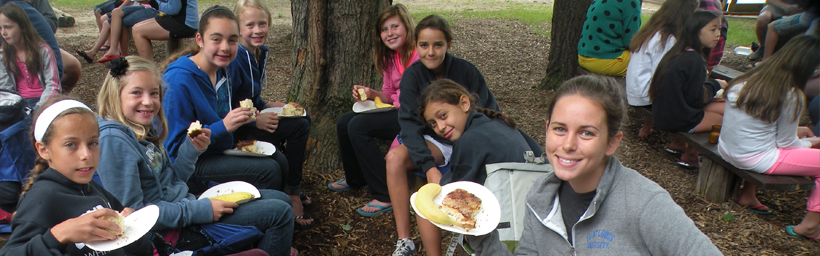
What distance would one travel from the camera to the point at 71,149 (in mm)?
2006

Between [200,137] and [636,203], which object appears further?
[200,137]

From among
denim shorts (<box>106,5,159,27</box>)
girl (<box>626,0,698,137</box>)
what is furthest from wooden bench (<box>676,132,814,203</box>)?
denim shorts (<box>106,5,159,27</box>)

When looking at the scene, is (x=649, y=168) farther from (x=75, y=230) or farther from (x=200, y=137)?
(x=75, y=230)

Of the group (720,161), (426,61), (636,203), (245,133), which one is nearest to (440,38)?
(426,61)

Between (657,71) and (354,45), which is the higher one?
(354,45)

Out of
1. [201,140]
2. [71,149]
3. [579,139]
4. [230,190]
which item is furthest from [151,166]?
[579,139]

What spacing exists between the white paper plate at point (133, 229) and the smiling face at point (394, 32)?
2380mm

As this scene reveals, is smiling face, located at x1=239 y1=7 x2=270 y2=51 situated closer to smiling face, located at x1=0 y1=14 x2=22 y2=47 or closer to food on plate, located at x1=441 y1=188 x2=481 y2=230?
smiling face, located at x1=0 y1=14 x2=22 y2=47

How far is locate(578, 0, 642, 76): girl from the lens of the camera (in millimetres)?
5465

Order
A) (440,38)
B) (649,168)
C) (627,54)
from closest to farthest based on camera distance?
(440,38), (649,168), (627,54)

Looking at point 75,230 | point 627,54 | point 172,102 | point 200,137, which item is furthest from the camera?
point 627,54

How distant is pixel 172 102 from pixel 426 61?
168cm

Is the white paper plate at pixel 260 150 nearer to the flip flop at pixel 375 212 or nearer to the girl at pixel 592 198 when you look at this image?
the flip flop at pixel 375 212

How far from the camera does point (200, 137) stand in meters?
2.83
